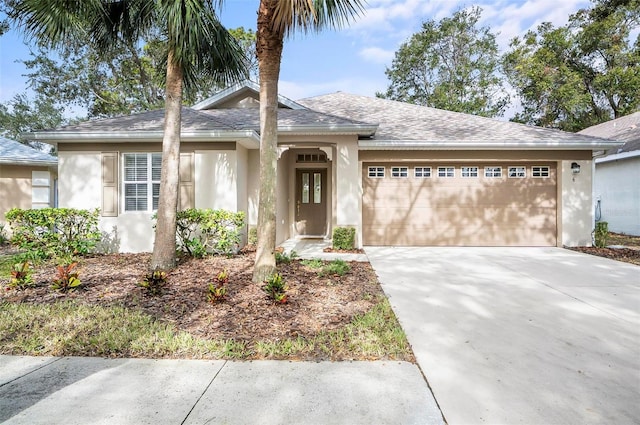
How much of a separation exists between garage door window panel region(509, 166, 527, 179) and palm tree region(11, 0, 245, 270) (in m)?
8.27

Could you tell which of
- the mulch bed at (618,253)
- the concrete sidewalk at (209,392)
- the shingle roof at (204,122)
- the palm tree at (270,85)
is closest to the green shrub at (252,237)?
the shingle roof at (204,122)

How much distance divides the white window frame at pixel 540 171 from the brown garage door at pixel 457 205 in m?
0.03

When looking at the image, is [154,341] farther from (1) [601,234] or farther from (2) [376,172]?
(1) [601,234]

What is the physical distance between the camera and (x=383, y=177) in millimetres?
9961

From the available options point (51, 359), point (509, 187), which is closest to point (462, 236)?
point (509, 187)

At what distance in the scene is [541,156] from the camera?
9.72 meters

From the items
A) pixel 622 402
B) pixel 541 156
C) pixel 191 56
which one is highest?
pixel 191 56

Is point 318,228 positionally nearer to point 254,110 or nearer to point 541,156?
point 254,110

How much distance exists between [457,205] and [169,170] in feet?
25.4

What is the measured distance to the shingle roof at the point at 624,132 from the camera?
12656mm

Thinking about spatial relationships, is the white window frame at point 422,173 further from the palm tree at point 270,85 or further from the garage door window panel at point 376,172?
the palm tree at point 270,85

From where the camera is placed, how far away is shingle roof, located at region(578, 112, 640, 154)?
12656 millimetres

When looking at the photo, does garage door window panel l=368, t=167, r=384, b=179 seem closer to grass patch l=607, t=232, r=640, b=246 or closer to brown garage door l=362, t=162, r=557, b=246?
brown garage door l=362, t=162, r=557, b=246

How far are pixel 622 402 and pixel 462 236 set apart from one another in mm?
7682
